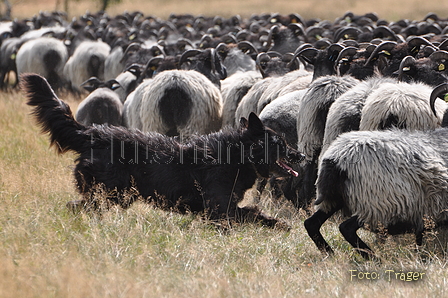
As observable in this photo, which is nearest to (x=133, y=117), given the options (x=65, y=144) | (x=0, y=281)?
(x=65, y=144)

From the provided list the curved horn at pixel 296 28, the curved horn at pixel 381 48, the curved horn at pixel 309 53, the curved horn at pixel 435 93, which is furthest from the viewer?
the curved horn at pixel 296 28

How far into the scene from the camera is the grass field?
13.5ft

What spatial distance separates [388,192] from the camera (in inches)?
193

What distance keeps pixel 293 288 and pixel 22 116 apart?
9.72 m

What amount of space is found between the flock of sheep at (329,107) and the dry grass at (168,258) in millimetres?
389

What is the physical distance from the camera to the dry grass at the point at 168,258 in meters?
4.11

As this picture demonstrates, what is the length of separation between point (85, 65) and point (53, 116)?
36.0 feet

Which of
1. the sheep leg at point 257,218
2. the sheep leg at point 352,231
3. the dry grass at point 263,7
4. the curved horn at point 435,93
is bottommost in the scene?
the dry grass at point 263,7

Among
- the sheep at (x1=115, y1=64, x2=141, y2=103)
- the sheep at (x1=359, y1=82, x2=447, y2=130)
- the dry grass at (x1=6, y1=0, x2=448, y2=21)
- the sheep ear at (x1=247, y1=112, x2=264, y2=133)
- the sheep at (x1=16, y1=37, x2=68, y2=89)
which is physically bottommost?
the dry grass at (x1=6, y1=0, x2=448, y2=21)

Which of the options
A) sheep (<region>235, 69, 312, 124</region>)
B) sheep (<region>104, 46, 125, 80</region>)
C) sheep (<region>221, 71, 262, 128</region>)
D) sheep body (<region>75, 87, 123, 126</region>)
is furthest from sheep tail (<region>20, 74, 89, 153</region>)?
sheep (<region>104, 46, 125, 80</region>)

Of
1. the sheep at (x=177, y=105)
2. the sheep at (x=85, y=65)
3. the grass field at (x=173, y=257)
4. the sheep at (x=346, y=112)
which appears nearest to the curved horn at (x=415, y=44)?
the sheep at (x=346, y=112)

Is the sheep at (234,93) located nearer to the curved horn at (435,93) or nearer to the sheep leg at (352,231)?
the curved horn at (435,93)

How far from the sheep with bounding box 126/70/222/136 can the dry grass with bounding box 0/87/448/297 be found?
2.14m

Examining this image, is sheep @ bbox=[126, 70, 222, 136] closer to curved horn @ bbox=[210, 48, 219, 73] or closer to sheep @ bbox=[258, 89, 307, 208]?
sheep @ bbox=[258, 89, 307, 208]
